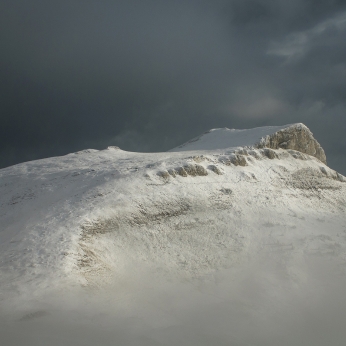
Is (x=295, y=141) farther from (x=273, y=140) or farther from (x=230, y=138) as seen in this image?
(x=230, y=138)

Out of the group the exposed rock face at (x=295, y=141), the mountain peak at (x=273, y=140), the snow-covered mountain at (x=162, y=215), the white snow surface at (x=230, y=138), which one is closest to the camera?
the snow-covered mountain at (x=162, y=215)

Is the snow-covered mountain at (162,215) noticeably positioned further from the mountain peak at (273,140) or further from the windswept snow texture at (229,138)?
the windswept snow texture at (229,138)

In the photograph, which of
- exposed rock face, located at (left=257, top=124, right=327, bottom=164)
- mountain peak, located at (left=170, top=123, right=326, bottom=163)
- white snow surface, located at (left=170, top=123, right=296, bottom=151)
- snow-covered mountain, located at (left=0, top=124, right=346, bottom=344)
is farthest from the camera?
white snow surface, located at (left=170, top=123, right=296, bottom=151)

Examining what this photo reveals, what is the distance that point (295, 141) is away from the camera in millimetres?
50969

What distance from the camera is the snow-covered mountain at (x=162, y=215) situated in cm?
2525

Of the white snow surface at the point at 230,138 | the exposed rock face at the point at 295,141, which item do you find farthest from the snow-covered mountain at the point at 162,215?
the white snow surface at the point at 230,138

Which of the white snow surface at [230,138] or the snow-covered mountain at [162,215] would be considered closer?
the snow-covered mountain at [162,215]

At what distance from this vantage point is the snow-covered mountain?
25250 millimetres

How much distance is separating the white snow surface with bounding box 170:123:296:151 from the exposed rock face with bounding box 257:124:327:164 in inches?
24.5

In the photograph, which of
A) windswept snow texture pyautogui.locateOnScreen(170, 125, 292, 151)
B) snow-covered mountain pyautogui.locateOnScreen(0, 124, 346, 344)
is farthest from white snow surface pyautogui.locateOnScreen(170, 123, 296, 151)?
snow-covered mountain pyautogui.locateOnScreen(0, 124, 346, 344)

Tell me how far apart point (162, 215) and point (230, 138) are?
24.6m

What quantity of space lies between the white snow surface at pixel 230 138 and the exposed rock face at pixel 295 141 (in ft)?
2.04

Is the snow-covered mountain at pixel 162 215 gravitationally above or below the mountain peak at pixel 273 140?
below

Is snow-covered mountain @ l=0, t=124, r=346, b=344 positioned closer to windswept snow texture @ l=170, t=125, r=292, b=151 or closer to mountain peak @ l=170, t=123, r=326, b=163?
mountain peak @ l=170, t=123, r=326, b=163
